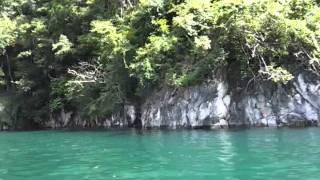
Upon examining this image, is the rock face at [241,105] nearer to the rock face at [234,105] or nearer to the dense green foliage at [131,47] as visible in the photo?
the rock face at [234,105]

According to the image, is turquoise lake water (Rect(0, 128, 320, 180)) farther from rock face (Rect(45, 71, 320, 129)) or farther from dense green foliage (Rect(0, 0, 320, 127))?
dense green foliage (Rect(0, 0, 320, 127))

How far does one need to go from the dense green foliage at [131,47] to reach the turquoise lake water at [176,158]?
555 cm

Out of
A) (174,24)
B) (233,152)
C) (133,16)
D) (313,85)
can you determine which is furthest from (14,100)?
(233,152)

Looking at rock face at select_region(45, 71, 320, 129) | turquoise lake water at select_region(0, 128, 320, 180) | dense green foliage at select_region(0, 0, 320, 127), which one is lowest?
turquoise lake water at select_region(0, 128, 320, 180)

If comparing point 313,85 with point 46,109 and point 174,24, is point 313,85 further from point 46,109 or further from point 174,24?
point 46,109

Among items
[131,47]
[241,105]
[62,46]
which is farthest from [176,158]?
[62,46]

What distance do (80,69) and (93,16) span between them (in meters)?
3.55

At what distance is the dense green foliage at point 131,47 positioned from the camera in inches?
925

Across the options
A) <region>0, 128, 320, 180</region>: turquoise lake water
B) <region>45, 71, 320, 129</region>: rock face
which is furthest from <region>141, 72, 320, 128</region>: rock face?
<region>0, 128, 320, 180</region>: turquoise lake water

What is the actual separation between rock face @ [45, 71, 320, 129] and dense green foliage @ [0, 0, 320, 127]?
0.66 m

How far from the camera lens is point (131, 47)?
27.6 metres

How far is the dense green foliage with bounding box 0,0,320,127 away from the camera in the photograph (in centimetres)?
2350

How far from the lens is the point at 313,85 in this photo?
2334cm

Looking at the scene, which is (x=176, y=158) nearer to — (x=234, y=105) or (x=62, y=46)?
(x=234, y=105)
